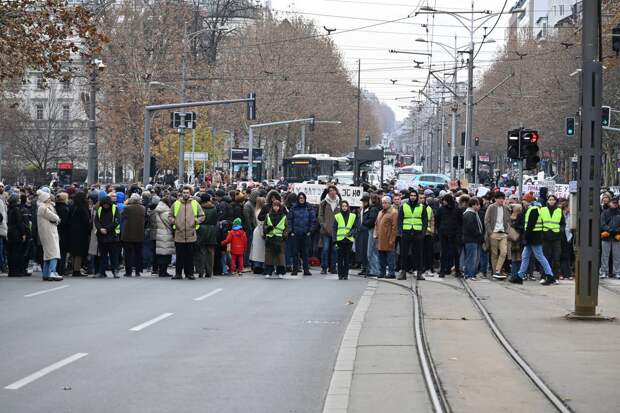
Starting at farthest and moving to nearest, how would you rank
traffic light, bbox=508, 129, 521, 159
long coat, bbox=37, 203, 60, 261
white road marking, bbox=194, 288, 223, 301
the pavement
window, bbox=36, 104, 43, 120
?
window, bbox=36, 104, 43, 120, traffic light, bbox=508, 129, 521, 159, long coat, bbox=37, 203, 60, 261, white road marking, bbox=194, 288, 223, 301, the pavement

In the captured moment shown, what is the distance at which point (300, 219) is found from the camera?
25375 millimetres

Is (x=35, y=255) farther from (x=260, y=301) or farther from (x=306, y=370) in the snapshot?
(x=306, y=370)

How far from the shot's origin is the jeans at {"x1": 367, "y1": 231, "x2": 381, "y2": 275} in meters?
25.9

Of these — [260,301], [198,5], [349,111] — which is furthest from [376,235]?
[349,111]

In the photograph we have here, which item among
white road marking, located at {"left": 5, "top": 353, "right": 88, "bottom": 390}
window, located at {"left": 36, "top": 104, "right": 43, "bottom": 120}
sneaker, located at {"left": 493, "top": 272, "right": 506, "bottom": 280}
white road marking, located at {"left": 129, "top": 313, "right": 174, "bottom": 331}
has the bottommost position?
sneaker, located at {"left": 493, "top": 272, "right": 506, "bottom": 280}

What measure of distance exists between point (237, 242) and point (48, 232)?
4.40 meters

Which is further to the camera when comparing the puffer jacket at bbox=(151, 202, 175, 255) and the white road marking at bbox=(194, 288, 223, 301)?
the puffer jacket at bbox=(151, 202, 175, 255)

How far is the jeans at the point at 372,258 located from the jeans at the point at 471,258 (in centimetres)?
187

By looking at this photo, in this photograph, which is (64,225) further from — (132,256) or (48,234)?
(132,256)

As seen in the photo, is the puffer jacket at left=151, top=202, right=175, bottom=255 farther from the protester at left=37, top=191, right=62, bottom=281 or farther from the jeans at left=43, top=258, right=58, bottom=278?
the jeans at left=43, top=258, right=58, bottom=278

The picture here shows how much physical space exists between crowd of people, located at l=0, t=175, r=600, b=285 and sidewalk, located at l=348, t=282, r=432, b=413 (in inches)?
261

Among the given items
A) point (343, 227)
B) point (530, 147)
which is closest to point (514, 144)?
point (530, 147)

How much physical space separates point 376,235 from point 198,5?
52541mm

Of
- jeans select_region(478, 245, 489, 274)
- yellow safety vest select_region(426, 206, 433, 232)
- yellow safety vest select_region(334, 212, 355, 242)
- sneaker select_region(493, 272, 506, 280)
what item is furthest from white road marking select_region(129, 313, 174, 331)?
jeans select_region(478, 245, 489, 274)
